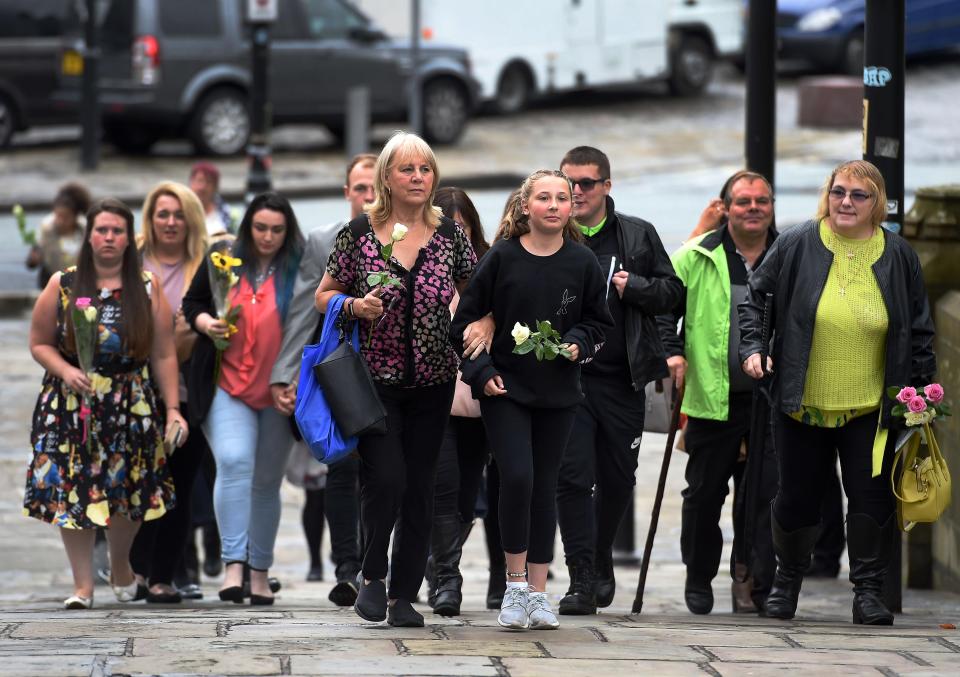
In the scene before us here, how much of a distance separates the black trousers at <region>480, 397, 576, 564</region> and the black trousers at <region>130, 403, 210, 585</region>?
208cm

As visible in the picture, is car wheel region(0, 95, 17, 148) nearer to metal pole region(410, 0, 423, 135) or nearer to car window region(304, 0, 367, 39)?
car window region(304, 0, 367, 39)

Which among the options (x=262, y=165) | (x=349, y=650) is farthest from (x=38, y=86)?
(x=349, y=650)

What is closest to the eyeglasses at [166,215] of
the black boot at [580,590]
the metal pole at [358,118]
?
the black boot at [580,590]

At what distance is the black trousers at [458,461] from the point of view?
7387 mm

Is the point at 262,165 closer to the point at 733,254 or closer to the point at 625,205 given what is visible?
the point at 625,205

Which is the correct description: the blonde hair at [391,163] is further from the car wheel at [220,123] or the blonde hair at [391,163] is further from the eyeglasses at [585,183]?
the car wheel at [220,123]

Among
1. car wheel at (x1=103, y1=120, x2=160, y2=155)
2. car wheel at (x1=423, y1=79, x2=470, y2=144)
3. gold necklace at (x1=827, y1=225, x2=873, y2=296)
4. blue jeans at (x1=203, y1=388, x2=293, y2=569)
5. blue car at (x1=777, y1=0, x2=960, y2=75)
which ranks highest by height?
blue car at (x1=777, y1=0, x2=960, y2=75)

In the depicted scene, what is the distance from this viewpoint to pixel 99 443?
757 cm

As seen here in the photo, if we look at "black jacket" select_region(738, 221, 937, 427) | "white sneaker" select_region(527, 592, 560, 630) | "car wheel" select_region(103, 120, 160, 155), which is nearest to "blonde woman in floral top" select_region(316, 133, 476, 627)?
"white sneaker" select_region(527, 592, 560, 630)

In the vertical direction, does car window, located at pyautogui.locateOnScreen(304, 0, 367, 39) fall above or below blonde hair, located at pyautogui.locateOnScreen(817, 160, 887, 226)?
above

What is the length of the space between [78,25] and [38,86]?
0.94 meters

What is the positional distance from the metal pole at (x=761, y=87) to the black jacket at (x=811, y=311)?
7.27 ft

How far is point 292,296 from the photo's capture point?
786cm

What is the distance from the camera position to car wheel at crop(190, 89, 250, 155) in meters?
21.8
